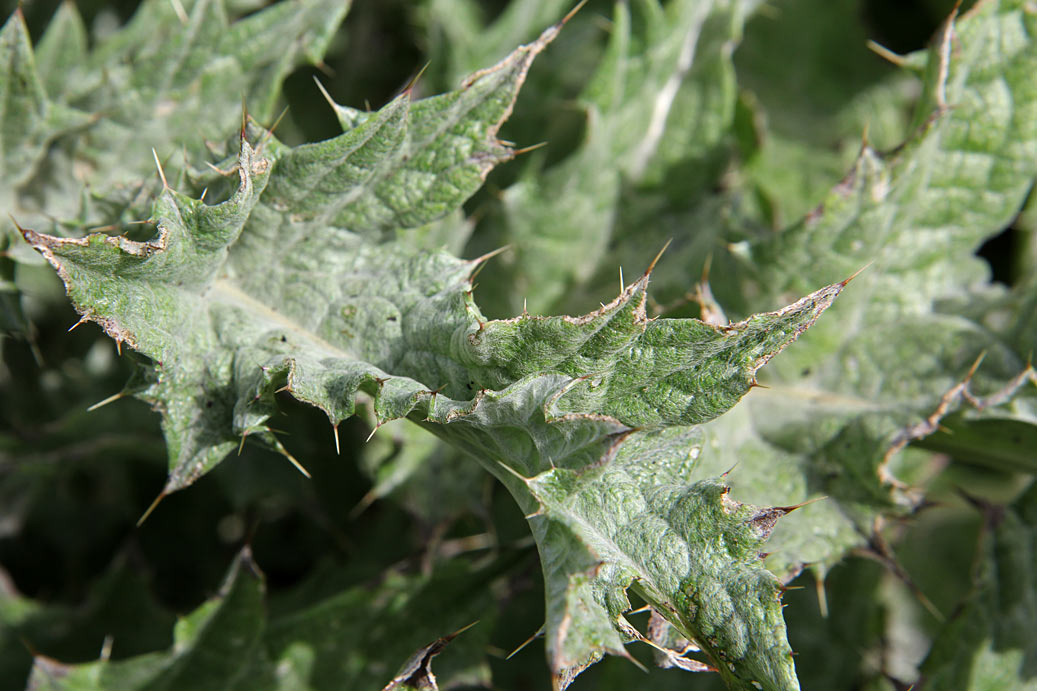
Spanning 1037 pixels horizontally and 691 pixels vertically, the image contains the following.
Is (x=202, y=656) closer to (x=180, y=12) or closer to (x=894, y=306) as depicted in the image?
(x=180, y=12)

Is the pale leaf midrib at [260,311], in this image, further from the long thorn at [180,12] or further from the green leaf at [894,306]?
the green leaf at [894,306]

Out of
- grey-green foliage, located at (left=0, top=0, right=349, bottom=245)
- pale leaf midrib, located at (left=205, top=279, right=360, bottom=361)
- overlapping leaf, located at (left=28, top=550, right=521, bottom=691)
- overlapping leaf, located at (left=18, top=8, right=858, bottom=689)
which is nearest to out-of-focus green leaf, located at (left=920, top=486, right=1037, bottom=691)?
overlapping leaf, located at (left=18, top=8, right=858, bottom=689)

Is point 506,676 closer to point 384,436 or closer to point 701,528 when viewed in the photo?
point 384,436

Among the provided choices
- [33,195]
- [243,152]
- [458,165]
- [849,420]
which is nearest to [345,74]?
[33,195]

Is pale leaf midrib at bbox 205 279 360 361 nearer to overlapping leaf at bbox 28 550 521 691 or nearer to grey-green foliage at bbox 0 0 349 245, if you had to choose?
grey-green foliage at bbox 0 0 349 245

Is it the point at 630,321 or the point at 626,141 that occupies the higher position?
the point at 630,321

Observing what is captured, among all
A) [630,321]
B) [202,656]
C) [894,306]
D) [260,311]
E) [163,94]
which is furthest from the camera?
[894,306]

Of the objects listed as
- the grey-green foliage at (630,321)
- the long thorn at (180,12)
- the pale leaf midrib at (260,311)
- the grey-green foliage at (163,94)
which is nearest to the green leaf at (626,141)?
the grey-green foliage at (630,321)

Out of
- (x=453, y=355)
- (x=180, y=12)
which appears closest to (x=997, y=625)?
Answer: (x=453, y=355)
